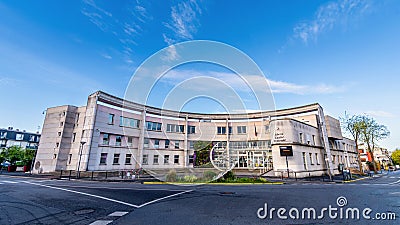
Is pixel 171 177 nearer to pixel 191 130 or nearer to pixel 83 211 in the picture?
pixel 83 211

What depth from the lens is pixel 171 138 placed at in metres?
36.8

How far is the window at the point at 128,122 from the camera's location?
3162 cm

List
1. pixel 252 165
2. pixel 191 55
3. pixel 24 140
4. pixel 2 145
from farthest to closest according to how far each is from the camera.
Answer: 1. pixel 24 140
2. pixel 2 145
3. pixel 252 165
4. pixel 191 55

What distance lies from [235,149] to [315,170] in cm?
1272

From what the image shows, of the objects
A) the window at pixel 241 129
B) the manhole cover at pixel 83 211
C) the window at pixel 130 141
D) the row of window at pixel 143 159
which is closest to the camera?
the manhole cover at pixel 83 211

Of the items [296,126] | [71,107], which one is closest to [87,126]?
[71,107]

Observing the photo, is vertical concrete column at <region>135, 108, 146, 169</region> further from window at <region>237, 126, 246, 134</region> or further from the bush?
window at <region>237, 126, 246, 134</region>

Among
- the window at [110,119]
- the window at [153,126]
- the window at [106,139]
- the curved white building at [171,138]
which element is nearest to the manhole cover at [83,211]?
the curved white building at [171,138]

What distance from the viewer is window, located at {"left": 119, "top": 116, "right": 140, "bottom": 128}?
31623mm

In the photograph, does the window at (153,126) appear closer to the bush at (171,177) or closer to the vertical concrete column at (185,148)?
the vertical concrete column at (185,148)

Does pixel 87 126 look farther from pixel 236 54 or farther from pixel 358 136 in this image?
pixel 358 136

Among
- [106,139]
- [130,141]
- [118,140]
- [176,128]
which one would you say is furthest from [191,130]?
[106,139]

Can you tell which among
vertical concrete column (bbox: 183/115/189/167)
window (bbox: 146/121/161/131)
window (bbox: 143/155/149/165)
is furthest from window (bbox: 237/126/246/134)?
window (bbox: 143/155/149/165)

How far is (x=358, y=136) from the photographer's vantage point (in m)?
35.0
